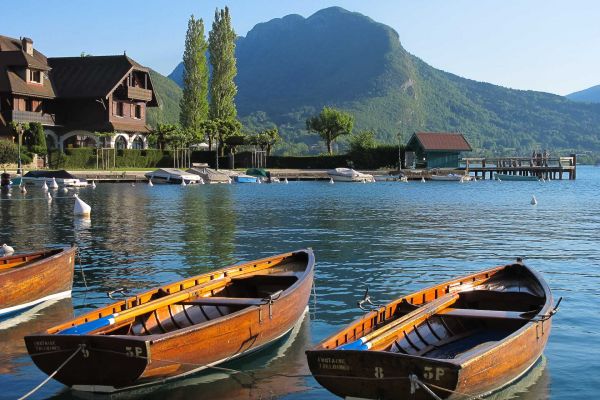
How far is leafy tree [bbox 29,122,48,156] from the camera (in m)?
79.8

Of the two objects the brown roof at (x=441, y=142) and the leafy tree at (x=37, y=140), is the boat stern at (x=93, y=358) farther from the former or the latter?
the brown roof at (x=441, y=142)

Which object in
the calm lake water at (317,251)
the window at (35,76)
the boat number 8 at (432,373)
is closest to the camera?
the boat number 8 at (432,373)

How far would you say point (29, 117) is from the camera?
3233 inches

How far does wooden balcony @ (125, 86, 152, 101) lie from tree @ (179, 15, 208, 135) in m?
9.10

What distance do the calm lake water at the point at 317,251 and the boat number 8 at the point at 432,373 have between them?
2.94m

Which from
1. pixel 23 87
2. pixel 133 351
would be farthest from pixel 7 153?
pixel 133 351

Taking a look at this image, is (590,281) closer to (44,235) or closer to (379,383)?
(379,383)

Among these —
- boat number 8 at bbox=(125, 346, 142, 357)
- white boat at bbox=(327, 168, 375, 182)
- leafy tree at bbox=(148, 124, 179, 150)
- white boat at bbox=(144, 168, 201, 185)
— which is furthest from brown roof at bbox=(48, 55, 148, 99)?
boat number 8 at bbox=(125, 346, 142, 357)

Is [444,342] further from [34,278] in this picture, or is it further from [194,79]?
[194,79]

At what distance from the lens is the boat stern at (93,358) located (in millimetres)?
10188

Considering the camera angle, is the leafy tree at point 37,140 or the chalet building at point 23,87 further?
the chalet building at point 23,87

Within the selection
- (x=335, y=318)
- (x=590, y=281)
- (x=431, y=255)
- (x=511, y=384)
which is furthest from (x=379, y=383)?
(x=431, y=255)

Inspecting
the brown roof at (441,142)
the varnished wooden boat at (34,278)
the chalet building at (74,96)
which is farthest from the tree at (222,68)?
the varnished wooden boat at (34,278)

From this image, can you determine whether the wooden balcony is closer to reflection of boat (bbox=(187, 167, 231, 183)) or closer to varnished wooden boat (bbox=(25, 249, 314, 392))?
reflection of boat (bbox=(187, 167, 231, 183))
